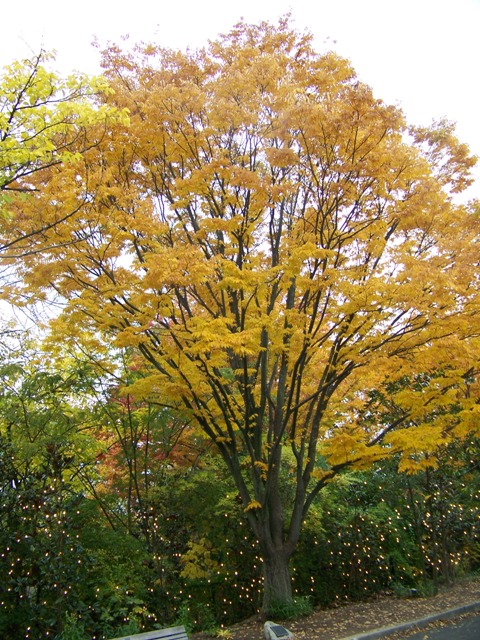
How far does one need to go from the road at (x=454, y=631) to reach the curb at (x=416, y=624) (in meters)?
0.12

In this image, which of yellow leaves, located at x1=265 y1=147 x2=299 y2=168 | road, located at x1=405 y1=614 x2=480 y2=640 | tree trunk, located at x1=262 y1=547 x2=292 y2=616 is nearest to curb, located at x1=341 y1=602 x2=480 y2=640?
road, located at x1=405 y1=614 x2=480 y2=640

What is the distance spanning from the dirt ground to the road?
0.34 metres

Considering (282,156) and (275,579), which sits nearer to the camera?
(282,156)

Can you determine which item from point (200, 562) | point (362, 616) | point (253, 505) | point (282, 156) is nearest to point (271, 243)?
point (282, 156)

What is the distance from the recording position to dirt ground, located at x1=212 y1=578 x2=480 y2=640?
6371mm

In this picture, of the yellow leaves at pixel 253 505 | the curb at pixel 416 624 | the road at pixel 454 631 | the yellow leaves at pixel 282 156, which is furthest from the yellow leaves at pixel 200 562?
the yellow leaves at pixel 282 156

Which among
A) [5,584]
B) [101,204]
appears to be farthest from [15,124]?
[5,584]

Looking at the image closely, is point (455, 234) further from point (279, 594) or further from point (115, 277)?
point (279, 594)

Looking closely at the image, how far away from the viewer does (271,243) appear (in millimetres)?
7660

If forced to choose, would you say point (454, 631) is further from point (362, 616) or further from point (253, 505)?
point (253, 505)

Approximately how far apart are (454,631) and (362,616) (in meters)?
1.40

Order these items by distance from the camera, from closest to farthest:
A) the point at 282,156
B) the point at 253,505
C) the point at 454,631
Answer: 1. the point at 282,156
2. the point at 454,631
3. the point at 253,505

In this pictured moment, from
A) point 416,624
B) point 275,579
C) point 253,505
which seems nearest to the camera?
point 416,624

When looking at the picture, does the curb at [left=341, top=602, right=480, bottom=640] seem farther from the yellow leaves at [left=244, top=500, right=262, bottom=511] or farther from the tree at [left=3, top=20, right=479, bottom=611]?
the yellow leaves at [left=244, top=500, right=262, bottom=511]
